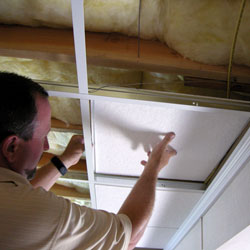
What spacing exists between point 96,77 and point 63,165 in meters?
0.51

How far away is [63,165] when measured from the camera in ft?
4.09

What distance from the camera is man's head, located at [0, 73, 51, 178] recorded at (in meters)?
0.71

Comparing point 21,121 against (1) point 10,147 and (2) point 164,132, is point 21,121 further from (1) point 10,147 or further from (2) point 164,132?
(2) point 164,132

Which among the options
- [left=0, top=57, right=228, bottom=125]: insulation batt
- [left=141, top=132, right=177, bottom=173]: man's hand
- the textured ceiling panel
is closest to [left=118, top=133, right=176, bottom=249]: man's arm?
[left=141, top=132, right=177, bottom=173]: man's hand

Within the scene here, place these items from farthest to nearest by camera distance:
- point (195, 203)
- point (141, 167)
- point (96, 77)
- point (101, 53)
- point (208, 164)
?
1. point (195, 203)
2. point (141, 167)
3. point (208, 164)
4. point (96, 77)
5. point (101, 53)

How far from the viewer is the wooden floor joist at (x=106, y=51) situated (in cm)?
81

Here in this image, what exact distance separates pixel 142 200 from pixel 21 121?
20.0 inches

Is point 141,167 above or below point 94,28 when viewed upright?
below

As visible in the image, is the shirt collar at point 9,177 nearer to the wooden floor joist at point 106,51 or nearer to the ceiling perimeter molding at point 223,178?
the wooden floor joist at point 106,51

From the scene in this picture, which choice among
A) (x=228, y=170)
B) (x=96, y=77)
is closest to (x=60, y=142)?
(x=96, y=77)

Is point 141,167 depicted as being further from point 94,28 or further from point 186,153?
point 94,28

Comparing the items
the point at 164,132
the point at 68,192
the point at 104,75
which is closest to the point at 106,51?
A: the point at 104,75

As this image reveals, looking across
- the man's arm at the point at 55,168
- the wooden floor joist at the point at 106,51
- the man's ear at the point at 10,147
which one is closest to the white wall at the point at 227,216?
the wooden floor joist at the point at 106,51

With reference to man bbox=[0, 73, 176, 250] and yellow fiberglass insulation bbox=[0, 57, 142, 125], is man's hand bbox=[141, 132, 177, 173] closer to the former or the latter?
man bbox=[0, 73, 176, 250]
